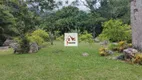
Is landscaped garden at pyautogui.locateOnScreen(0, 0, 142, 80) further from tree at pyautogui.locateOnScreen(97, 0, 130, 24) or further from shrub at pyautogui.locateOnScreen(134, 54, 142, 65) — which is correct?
tree at pyautogui.locateOnScreen(97, 0, 130, 24)

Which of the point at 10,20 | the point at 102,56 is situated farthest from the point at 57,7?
the point at 102,56

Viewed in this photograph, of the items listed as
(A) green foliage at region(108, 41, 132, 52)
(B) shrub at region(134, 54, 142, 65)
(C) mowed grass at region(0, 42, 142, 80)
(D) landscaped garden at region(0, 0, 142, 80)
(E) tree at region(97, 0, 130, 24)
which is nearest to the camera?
(C) mowed grass at region(0, 42, 142, 80)

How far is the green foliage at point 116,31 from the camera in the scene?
10.4 m

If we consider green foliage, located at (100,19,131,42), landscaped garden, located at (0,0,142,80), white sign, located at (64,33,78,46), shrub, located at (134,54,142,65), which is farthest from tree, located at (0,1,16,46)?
shrub, located at (134,54,142,65)

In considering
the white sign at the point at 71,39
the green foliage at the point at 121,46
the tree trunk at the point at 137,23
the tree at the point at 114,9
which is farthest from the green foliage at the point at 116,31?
the tree at the point at 114,9

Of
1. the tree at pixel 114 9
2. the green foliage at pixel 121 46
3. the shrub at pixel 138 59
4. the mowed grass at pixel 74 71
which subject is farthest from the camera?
the tree at pixel 114 9

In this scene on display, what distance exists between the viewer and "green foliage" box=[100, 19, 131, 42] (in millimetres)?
10367

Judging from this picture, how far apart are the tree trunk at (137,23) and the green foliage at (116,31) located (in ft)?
6.62

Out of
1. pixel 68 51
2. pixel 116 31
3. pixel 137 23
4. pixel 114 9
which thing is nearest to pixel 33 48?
pixel 68 51

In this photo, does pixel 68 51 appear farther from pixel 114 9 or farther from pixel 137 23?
pixel 114 9

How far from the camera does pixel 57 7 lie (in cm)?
2834

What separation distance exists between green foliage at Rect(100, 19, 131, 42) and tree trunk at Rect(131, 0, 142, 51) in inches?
79.4

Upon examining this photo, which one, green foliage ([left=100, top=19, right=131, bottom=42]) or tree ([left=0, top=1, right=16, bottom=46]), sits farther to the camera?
tree ([left=0, top=1, right=16, bottom=46])

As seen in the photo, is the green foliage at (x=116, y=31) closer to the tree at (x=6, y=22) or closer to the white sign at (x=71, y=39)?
the white sign at (x=71, y=39)
